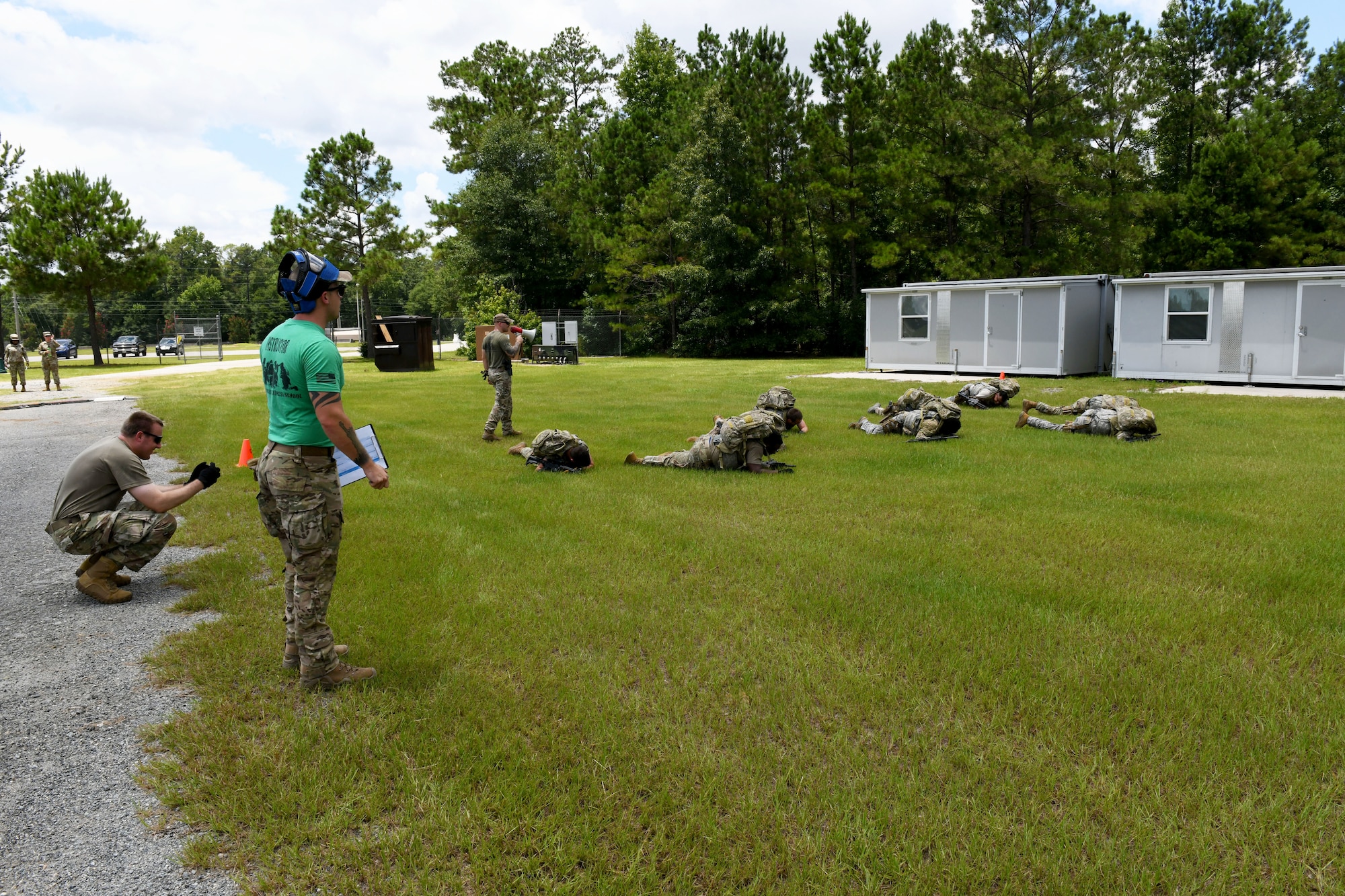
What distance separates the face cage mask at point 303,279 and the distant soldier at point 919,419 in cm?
899

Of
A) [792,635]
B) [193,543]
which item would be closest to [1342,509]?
[792,635]

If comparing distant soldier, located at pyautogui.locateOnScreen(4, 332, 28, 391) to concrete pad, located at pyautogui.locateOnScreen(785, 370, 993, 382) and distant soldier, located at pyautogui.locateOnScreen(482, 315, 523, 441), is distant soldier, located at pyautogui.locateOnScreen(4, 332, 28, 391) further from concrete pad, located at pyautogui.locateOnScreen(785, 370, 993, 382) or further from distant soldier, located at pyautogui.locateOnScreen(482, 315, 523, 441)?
concrete pad, located at pyautogui.locateOnScreen(785, 370, 993, 382)

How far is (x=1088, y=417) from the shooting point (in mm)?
11961

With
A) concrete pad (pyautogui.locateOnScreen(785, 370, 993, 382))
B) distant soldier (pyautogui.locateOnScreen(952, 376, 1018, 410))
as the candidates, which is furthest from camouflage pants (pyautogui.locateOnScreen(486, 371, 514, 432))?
concrete pad (pyautogui.locateOnScreen(785, 370, 993, 382))

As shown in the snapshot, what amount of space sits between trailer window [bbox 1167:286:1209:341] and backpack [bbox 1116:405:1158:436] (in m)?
9.49

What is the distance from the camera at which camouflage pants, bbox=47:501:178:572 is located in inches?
224

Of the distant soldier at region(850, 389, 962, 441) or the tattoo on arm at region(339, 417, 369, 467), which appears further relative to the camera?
the distant soldier at region(850, 389, 962, 441)

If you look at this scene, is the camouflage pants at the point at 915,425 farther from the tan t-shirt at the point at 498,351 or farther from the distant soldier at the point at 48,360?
the distant soldier at the point at 48,360

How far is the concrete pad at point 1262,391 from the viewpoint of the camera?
1652 cm

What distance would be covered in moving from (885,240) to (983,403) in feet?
84.2

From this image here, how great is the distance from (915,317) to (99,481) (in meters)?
21.9

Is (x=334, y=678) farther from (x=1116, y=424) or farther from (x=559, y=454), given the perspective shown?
(x=1116, y=424)

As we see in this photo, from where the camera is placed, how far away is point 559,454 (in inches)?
390

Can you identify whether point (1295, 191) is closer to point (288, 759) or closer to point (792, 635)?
point (792, 635)
